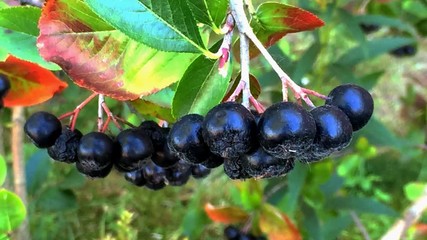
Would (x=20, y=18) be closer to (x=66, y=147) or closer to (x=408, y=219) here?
(x=66, y=147)

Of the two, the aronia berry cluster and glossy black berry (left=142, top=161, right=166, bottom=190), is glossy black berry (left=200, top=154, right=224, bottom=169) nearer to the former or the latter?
the aronia berry cluster

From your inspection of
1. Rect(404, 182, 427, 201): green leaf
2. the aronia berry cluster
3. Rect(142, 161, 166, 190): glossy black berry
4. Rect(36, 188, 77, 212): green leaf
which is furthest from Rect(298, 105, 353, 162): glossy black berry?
Rect(404, 182, 427, 201): green leaf

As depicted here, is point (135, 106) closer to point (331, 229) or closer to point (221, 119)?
point (221, 119)

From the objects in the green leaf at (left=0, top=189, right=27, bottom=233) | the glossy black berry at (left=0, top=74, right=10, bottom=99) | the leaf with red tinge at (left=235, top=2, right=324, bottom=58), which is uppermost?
the leaf with red tinge at (left=235, top=2, right=324, bottom=58)

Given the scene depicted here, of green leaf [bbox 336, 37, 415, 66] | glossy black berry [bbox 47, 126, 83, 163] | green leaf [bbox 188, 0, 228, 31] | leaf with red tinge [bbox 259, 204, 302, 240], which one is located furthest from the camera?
green leaf [bbox 336, 37, 415, 66]

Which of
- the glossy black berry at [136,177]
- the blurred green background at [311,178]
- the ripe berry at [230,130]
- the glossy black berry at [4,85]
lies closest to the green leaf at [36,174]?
the blurred green background at [311,178]

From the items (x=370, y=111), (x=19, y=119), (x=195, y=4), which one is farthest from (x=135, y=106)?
(x=19, y=119)

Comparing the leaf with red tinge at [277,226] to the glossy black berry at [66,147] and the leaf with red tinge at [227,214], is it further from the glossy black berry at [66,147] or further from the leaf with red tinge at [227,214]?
the glossy black berry at [66,147]
